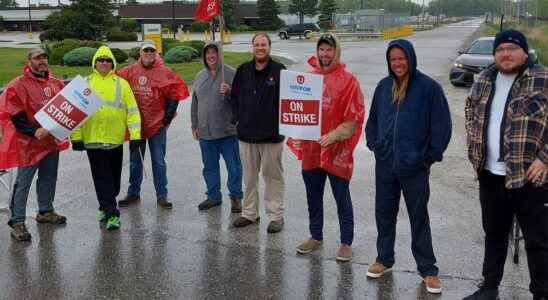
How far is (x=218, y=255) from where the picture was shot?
229 inches

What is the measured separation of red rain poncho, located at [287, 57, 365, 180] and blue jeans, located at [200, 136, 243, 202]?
5.70 ft

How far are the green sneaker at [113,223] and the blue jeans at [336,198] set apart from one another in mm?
2157

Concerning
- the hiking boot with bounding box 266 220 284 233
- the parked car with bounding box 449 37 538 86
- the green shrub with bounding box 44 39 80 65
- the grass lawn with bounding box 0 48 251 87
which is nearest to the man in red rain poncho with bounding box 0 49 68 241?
the hiking boot with bounding box 266 220 284 233

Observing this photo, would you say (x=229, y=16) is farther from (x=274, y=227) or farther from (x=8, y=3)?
(x=8, y=3)

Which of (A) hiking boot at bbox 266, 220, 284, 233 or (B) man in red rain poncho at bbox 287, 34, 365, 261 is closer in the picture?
(B) man in red rain poncho at bbox 287, 34, 365, 261

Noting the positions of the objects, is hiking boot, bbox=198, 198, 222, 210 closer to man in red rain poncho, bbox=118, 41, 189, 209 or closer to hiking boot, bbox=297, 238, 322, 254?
man in red rain poncho, bbox=118, 41, 189, 209

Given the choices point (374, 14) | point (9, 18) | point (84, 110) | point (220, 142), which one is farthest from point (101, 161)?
point (9, 18)

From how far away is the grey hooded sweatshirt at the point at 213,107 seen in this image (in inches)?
276

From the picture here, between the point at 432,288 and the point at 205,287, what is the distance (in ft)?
5.99

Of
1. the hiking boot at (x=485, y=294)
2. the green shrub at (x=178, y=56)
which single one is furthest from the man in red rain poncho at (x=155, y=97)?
the green shrub at (x=178, y=56)

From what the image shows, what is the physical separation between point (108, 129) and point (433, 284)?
11.7 ft

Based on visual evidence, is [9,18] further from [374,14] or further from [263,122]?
[263,122]

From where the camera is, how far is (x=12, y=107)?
6090 mm

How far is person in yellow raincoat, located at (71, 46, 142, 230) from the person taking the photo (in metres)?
6.39
